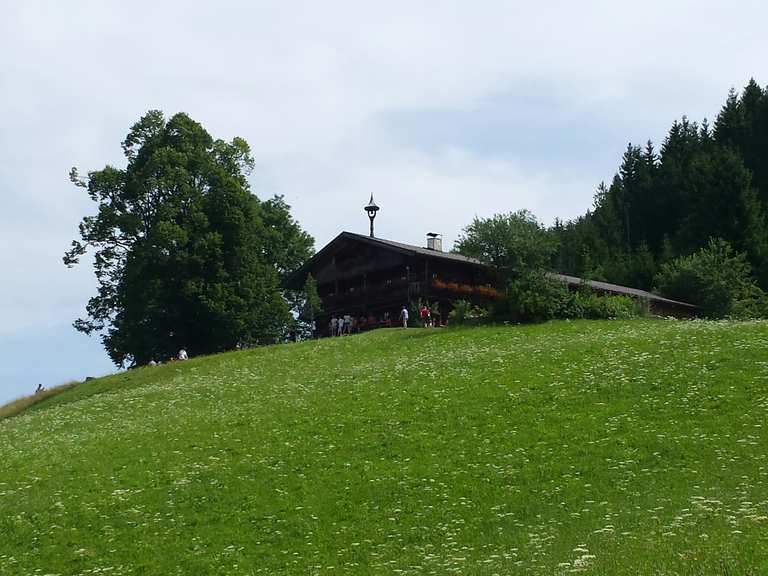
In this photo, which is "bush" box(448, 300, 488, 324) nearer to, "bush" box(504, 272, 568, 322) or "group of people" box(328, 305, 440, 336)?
"bush" box(504, 272, 568, 322)

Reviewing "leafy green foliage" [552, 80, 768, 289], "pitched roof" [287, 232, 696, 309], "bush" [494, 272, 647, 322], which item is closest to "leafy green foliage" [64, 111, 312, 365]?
"pitched roof" [287, 232, 696, 309]

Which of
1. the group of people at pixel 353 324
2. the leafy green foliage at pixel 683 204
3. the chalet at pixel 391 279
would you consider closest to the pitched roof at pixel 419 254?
the chalet at pixel 391 279

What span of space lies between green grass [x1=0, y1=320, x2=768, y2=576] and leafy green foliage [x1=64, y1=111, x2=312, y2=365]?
85.7 ft

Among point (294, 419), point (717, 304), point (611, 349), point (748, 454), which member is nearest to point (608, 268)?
point (717, 304)

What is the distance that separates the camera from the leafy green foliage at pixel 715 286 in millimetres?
69000

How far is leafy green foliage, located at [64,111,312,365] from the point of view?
A: 67875mm

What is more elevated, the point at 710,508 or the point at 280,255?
the point at 280,255

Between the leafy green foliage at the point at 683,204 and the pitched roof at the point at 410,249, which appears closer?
the pitched roof at the point at 410,249

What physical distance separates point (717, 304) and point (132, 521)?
54.4m

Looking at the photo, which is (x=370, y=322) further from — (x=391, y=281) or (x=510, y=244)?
(x=510, y=244)

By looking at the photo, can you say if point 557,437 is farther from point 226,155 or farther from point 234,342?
point 226,155

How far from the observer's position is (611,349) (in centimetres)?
3931

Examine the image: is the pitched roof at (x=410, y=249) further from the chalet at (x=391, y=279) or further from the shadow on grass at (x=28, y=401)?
the shadow on grass at (x=28, y=401)

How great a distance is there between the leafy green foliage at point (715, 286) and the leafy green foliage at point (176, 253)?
2855 centimetres
